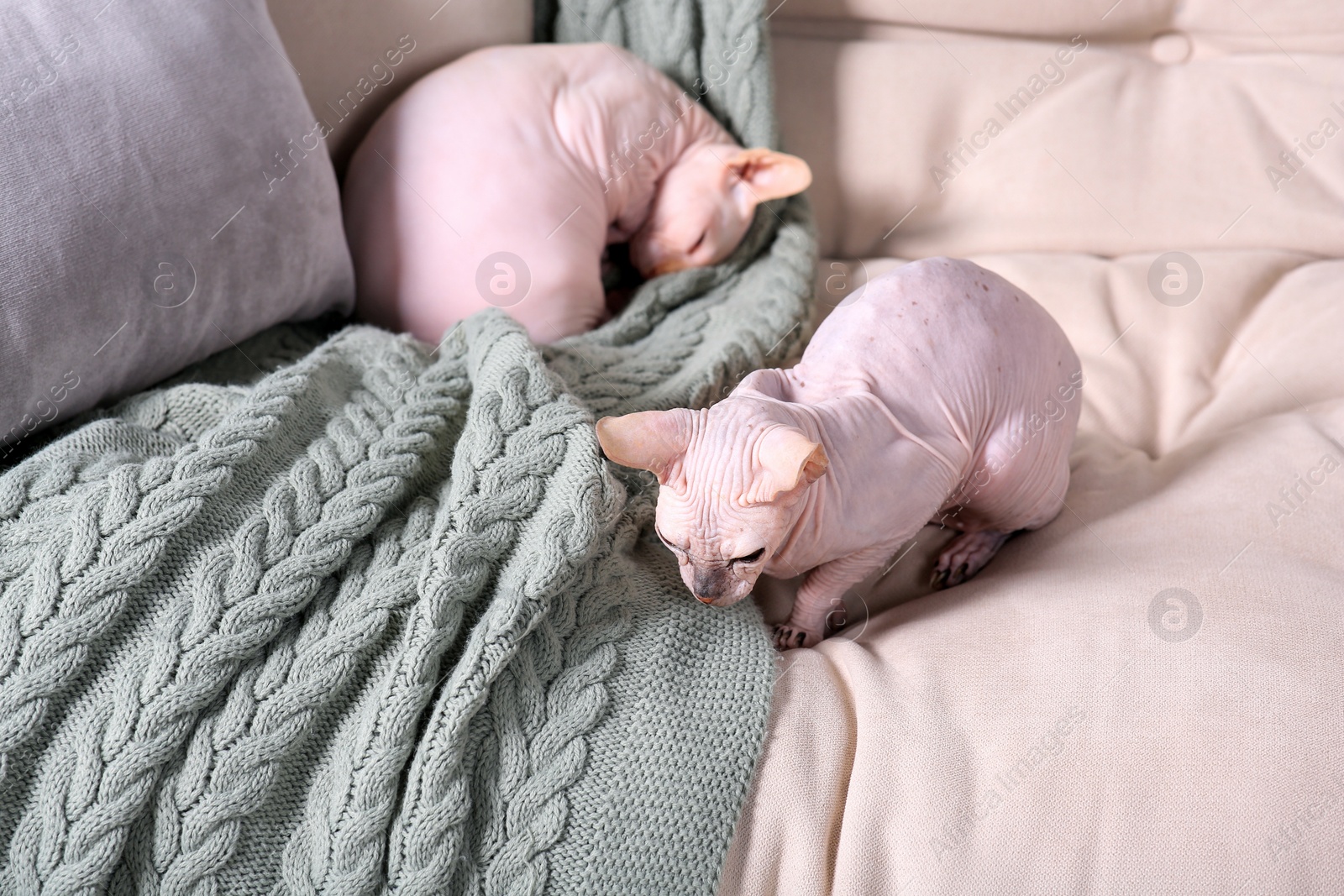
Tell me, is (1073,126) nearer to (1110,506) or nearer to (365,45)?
(1110,506)

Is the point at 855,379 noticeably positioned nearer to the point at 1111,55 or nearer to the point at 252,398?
the point at 252,398

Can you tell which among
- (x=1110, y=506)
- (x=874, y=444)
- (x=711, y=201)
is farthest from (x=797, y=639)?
(x=711, y=201)

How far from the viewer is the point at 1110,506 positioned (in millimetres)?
956

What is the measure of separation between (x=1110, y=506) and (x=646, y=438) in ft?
1.80

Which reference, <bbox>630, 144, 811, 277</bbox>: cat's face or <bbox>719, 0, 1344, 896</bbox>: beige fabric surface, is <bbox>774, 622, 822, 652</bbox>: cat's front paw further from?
<bbox>630, 144, 811, 277</bbox>: cat's face

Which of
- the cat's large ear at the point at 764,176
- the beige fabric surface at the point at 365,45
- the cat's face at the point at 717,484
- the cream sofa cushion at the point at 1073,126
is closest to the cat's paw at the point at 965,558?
the cat's face at the point at 717,484

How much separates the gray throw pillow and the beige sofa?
22 centimetres

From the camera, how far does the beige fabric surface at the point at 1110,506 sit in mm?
642

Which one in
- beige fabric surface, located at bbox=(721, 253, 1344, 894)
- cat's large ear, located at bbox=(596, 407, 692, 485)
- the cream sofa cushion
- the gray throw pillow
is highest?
the gray throw pillow

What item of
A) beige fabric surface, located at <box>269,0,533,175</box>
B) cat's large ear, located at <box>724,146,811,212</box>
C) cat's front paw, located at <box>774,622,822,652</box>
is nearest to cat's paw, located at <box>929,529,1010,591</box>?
cat's front paw, located at <box>774,622,822,652</box>

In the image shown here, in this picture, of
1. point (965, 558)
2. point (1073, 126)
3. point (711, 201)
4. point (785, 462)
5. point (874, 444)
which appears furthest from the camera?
point (1073, 126)

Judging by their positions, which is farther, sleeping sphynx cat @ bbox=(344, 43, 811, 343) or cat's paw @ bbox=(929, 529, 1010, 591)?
sleeping sphynx cat @ bbox=(344, 43, 811, 343)

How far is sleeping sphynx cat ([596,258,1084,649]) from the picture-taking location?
2.25ft

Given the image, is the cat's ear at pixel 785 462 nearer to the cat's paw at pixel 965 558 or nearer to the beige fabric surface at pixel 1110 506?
the beige fabric surface at pixel 1110 506
